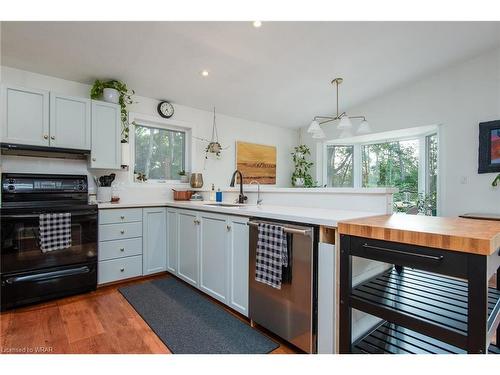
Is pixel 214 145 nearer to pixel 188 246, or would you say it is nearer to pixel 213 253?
pixel 188 246

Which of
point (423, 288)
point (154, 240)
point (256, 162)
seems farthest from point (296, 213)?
point (256, 162)

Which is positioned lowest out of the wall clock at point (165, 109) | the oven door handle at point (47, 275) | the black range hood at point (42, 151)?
the oven door handle at point (47, 275)

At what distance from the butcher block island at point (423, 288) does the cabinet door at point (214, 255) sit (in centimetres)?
103

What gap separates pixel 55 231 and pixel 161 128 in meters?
1.84

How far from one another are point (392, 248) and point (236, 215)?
1.12 metres

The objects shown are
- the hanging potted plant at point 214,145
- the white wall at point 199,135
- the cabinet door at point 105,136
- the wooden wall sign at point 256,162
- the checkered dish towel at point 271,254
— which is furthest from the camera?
the wooden wall sign at point 256,162

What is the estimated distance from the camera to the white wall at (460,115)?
3367 millimetres

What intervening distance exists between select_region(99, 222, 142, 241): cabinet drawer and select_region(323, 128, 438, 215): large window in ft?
12.3

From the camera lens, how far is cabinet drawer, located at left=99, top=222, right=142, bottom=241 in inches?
103

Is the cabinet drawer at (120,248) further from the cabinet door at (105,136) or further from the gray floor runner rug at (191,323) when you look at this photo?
the cabinet door at (105,136)

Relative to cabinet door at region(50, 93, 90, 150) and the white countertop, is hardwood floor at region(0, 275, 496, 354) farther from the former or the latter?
cabinet door at region(50, 93, 90, 150)

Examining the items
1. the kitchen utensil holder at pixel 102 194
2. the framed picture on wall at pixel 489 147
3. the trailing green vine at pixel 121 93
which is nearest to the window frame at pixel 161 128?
the trailing green vine at pixel 121 93

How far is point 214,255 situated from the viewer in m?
2.23
